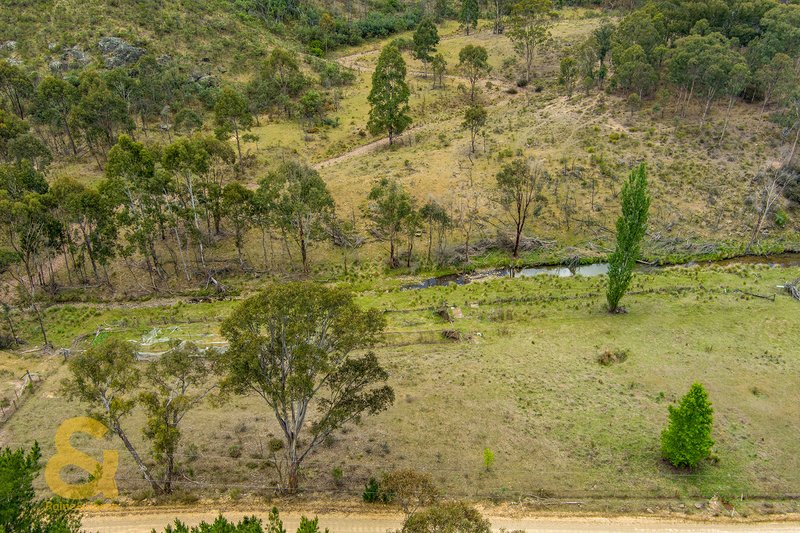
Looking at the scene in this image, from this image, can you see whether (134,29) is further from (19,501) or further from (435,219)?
(19,501)

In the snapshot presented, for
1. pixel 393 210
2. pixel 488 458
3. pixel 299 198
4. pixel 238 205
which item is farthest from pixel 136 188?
pixel 488 458

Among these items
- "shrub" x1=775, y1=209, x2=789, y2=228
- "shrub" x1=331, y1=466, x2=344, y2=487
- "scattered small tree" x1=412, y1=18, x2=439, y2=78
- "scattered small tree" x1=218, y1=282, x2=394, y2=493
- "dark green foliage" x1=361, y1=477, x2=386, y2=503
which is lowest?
"shrub" x1=331, y1=466, x2=344, y2=487

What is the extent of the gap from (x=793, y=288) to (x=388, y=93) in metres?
52.3

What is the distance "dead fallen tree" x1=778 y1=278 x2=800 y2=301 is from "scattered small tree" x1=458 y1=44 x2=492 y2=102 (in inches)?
2115

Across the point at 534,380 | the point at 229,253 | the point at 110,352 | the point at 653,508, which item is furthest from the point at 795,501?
the point at 229,253

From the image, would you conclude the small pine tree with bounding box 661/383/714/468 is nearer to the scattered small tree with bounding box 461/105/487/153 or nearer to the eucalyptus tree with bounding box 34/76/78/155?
the scattered small tree with bounding box 461/105/487/153

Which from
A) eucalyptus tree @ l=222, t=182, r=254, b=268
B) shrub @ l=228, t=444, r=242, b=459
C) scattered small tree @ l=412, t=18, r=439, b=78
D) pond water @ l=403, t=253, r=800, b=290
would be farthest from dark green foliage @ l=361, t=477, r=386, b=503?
scattered small tree @ l=412, t=18, r=439, b=78

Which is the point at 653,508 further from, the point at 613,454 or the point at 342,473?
the point at 342,473

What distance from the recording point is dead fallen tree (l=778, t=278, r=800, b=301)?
164ft

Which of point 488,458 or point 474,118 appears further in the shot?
point 474,118

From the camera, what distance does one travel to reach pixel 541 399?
3856cm

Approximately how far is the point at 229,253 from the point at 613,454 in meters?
42.7

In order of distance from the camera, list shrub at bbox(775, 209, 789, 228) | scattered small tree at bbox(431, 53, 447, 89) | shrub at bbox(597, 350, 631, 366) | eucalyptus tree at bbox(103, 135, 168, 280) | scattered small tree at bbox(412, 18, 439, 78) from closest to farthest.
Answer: shrub at bbox(597, 350, 631, 366), eucalyptus tree at bbox(103, 135, 168, 280), shrub at bbox(775, 209, 789, 228), scattered small tree at bbox(431, 53, 447, 89), scattered small tree at bbox(412, 18, 439, 78)

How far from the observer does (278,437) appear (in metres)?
36.1
